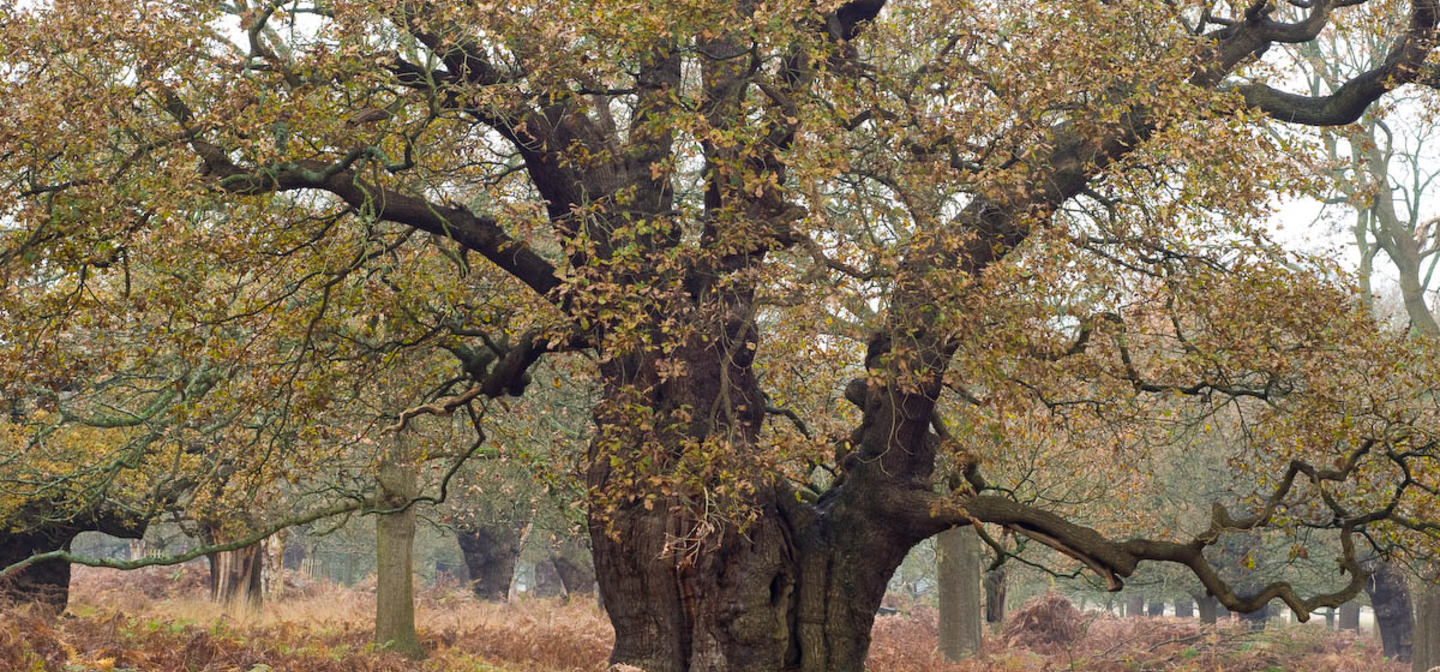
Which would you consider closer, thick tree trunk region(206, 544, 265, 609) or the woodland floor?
the woodland floor

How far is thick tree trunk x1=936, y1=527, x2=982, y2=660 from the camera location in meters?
21.8

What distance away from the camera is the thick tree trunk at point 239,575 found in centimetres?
2506

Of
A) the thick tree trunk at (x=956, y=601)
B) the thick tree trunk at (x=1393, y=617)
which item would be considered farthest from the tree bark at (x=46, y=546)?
the thick tree trunk at (x=1393, y=617)

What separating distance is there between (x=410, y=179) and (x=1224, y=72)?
7941mm

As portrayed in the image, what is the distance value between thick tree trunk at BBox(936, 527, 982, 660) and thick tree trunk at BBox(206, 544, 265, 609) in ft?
48.3

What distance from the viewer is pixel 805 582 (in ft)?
35.5

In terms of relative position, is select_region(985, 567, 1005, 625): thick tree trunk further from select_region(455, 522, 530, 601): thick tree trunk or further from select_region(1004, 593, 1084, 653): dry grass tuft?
select_region(455, 522, 530, 601): thick tree trunk

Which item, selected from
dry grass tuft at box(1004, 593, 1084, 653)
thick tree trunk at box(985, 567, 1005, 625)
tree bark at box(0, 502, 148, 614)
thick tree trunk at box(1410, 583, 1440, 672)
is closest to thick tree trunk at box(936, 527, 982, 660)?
dry grass tuft at box(1004, 593, 1084, 653)

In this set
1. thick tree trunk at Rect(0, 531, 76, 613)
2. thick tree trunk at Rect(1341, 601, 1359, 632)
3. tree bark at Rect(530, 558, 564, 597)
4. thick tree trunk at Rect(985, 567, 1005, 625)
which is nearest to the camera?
thick tree trunk at Rect(0, 531, 76, 613)

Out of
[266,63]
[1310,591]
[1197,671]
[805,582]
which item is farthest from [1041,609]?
[266,63]

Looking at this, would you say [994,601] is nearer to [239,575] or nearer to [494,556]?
[494,556]

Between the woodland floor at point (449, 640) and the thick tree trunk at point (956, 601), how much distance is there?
63cm

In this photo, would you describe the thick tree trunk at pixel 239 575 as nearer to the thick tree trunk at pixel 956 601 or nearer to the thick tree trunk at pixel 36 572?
the thick tree trunk at pixel 36 572

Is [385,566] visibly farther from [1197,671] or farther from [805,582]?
[1197,671]
